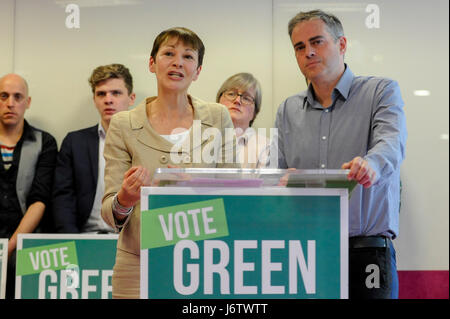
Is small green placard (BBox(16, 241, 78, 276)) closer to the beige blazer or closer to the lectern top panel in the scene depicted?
the beige blazer

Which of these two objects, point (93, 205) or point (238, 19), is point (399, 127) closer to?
point (238, 19)

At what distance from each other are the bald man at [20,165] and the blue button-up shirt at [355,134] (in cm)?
167

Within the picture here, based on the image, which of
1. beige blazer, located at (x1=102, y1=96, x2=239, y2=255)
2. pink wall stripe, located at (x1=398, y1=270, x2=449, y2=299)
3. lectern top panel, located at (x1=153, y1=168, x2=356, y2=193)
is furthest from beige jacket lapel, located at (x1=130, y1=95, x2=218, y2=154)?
pink wall stripe, located at (x1=398, y1=270, x2=449, y2=299)

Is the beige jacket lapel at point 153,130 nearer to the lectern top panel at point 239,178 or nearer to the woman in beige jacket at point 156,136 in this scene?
the woman in beige jacket at point 156,136

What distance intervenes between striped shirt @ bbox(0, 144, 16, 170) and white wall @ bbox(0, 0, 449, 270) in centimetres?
42

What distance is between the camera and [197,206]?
1613 millimetres

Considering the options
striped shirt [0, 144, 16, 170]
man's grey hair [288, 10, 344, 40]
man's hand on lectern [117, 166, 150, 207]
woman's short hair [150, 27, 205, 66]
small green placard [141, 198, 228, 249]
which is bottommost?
small green placard [141, 198, 228, 249]

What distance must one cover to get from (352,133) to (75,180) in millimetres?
1788

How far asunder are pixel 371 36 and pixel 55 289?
2.00m

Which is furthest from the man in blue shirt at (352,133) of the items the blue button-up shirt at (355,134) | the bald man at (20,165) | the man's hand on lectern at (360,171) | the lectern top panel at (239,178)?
the bald man at (20,165)

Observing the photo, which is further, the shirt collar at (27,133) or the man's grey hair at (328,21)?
the shirt collar at (27,133)

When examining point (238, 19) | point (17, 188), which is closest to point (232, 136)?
point (238, 19)

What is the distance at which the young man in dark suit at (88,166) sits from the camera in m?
3.39

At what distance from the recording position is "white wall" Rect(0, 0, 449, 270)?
3.19 m
